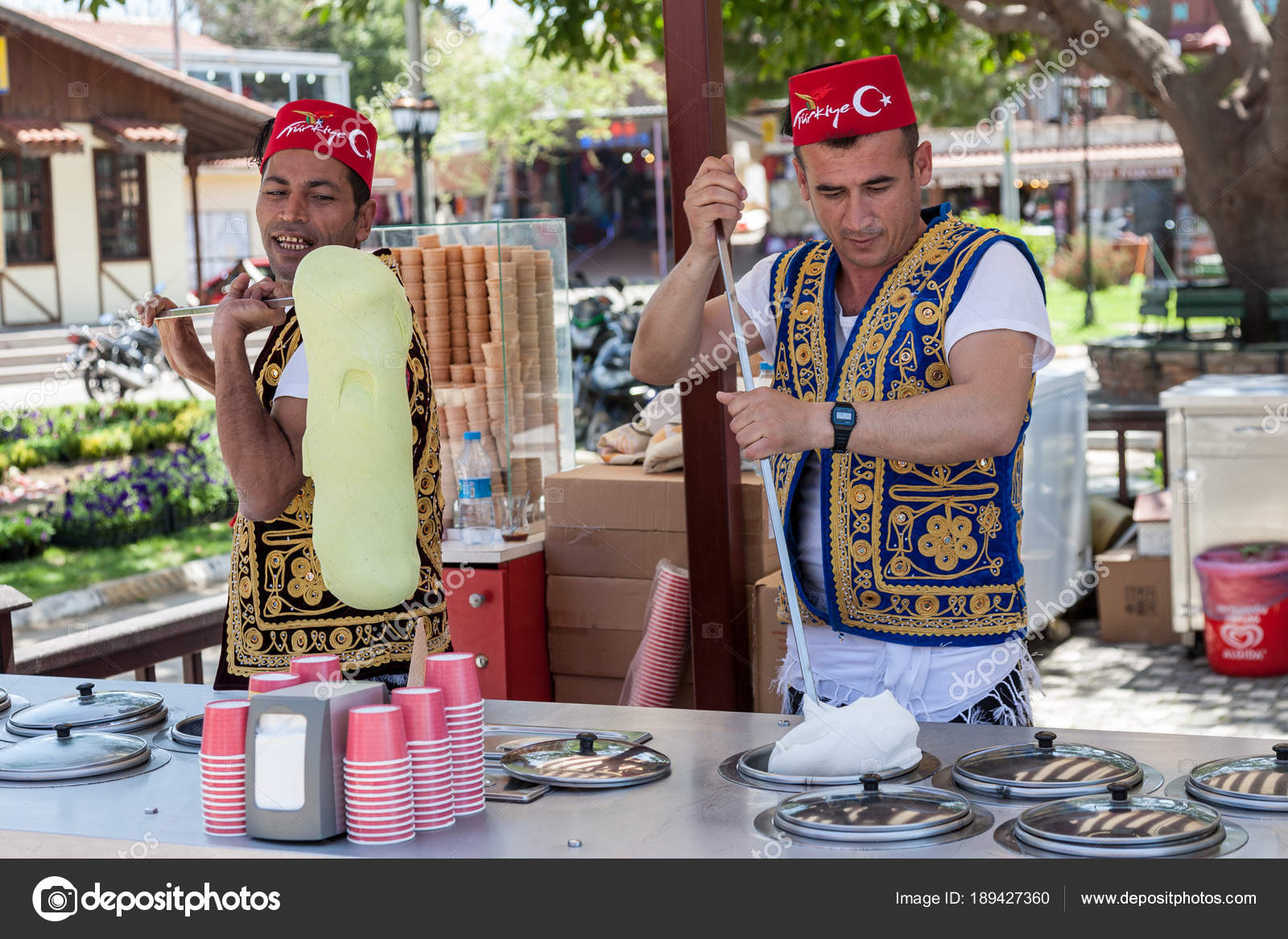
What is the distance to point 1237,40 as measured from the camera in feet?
25.2

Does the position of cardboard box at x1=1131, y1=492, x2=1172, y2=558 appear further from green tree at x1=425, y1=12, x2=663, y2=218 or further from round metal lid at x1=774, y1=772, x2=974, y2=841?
green tree at x1=425, y1=12, x2=663, y2=218

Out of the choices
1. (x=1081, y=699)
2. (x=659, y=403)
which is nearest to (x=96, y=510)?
(x=659, y=403)

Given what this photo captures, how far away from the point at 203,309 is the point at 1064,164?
2502 cm

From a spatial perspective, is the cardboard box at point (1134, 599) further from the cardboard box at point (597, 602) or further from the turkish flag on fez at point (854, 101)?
the turkish flag on fez at point (854, 101)

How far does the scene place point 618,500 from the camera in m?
4.04

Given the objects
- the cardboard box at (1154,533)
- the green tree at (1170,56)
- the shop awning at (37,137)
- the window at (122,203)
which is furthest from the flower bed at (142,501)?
the window at (122,203)

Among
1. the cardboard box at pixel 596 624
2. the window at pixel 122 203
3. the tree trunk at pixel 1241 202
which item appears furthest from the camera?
the window at pixel 122 203

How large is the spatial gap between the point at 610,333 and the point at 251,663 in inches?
342

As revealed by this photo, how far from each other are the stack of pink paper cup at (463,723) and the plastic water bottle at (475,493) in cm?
229

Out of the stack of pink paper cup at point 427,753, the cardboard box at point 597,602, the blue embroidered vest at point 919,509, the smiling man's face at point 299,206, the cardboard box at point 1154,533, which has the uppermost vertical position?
the smiling man's face at point 299,206

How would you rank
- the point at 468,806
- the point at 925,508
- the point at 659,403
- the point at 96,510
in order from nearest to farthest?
the point at 468,806 → the point at 925,508 → the point at 659,403 → the point at 96,510

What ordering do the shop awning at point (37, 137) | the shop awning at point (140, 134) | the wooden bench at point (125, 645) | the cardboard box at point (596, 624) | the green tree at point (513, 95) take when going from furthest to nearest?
the green tree at point (513, 95)
the shop awning at point (140, 134)
the shop awning at point (37, 137)
the cardboard box at point (596, 624)
the wooden bench at point (125, 645)

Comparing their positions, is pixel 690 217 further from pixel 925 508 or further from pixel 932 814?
pixel 932 814

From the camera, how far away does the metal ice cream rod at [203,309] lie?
1.95 meters
